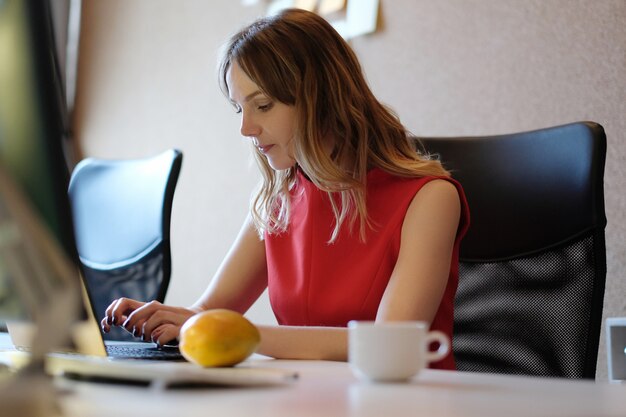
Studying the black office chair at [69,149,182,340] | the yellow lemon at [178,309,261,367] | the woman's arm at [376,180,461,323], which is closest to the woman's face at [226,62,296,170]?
the woman's arm at [376,180,461,323]

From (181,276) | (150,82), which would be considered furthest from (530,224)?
(150,82)

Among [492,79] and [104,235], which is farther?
[492,79]

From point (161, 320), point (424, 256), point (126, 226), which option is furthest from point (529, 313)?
point (126, 226)

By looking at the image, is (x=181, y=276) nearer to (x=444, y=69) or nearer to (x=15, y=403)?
(x=444, y=69)

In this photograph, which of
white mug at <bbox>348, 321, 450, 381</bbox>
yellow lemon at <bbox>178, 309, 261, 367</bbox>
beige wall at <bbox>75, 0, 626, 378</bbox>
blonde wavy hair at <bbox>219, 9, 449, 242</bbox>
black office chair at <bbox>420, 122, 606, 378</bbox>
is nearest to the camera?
white mug at <bbox>348, 321, 450, 381</bbox>

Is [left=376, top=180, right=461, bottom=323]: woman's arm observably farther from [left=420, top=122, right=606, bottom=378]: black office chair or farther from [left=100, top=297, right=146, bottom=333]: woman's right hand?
[left=100, top=297, right=146, bottom=333]: woman's right hand

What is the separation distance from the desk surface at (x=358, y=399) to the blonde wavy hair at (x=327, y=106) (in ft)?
2.56

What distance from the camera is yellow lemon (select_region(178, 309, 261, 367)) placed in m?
0.85

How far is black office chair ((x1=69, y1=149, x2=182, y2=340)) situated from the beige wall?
0.24 metres

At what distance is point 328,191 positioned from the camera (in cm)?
155

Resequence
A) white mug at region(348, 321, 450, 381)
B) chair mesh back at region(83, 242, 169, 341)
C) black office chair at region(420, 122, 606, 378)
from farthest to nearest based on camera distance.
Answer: chair mesh back at region(83, 242, 169, 341) → black office chair at region(420, 122, 606, 378) → white mug at region(348, 321, 450, 381)

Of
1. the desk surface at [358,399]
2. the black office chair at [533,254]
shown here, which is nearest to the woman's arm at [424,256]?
the black office chair at [533,254]

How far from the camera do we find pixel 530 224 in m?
1.48

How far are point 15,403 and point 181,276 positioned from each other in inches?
129
